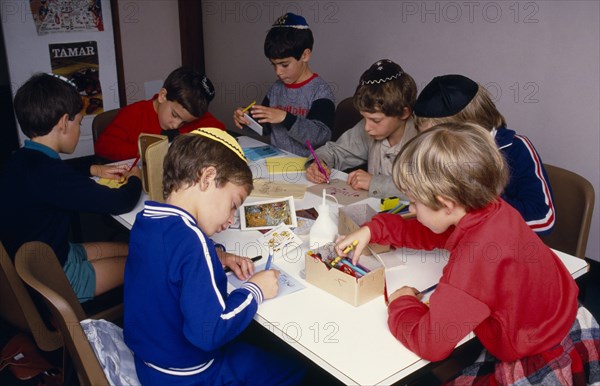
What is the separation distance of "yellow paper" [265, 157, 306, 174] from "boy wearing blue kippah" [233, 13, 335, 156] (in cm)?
17

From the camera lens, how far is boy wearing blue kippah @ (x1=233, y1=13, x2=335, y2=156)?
268 cm

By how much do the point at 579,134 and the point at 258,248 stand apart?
196 cm

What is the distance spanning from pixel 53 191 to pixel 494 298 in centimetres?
146

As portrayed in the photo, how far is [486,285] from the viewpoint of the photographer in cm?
118

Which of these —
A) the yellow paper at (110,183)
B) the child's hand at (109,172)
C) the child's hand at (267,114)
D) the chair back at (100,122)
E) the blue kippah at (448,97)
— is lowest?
the yellow paper at (110,183)

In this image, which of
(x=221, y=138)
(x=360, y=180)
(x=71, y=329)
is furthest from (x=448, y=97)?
(x=71, y=329)

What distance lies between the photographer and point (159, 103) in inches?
111

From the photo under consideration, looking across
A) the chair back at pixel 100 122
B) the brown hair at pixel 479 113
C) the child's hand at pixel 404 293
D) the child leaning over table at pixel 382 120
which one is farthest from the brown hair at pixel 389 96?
the chair back at pixel 100 122

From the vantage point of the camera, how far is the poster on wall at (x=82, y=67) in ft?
14.9

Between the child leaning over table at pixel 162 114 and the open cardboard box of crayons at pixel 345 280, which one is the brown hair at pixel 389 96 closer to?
the child leaning over table at pixel 162 114

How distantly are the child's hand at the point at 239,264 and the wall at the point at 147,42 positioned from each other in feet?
12.4

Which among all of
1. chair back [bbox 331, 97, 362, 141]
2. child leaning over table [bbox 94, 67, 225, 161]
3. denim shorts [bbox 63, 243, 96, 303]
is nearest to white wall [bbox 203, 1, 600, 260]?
chair back [bbox 331, 97, 362, 141]

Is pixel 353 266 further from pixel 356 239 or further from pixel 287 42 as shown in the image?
pixel 287 42

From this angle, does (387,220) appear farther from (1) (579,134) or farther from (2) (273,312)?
(1) (579,134)
